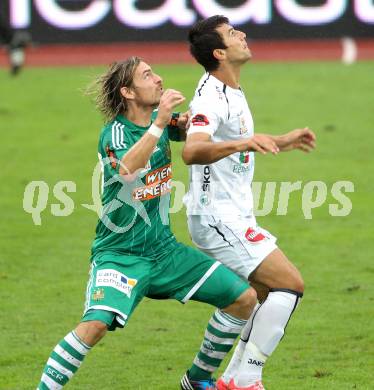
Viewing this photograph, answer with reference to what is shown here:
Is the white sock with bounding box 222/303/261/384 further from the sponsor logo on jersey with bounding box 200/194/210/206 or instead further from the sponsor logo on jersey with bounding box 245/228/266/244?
the sponsor logo on jersey with bounding box 200/194/210/206

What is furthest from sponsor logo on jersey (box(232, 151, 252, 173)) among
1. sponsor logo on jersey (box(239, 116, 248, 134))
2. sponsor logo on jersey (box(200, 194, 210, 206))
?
sponsor logo on jersey (box(200, 194, 210, 206))

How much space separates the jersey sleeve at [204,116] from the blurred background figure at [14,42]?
16782 mm

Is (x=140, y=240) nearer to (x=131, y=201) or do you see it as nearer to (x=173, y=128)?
(x=131, y=201)

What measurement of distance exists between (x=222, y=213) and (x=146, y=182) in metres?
0.59

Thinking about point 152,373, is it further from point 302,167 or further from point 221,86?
point 302,167

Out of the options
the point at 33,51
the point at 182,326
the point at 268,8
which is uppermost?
the point at 182,326

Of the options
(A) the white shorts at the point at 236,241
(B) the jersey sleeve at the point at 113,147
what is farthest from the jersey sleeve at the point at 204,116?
(A) the white shorts at the point at 236,241

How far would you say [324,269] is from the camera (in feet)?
38.6

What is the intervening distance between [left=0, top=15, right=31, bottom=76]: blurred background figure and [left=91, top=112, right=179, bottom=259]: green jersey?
16.7m

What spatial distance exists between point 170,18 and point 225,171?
1789cm

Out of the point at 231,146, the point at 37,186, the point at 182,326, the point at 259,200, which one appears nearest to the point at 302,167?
the point at 259,200

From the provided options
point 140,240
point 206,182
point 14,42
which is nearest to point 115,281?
point 140,240

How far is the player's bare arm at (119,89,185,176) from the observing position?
7.20 metres

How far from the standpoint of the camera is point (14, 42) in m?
23.9
